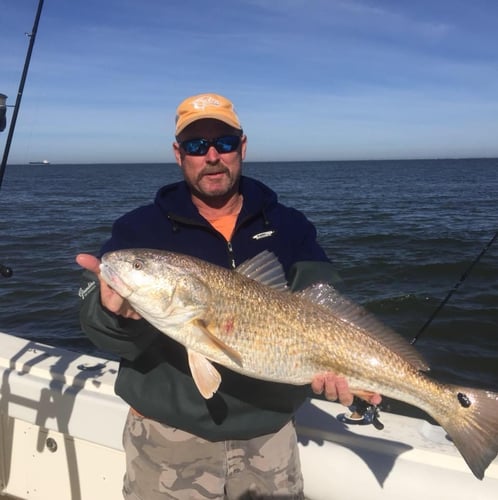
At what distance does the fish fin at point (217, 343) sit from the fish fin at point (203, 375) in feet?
0.36

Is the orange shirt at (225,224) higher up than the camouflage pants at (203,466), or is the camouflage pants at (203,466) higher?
the orange shirt at (225,224)

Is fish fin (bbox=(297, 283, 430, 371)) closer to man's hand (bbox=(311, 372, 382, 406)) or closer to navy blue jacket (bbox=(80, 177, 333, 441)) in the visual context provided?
navy blue jacket (bbox=(80, 177, 333, 441))

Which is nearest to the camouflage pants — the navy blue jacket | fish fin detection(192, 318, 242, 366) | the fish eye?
the navy blue jacket

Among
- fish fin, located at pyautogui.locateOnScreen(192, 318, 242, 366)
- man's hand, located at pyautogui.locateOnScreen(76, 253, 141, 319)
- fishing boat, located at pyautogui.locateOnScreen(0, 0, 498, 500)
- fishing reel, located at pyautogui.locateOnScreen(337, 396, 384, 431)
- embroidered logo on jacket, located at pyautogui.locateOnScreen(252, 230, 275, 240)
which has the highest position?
embroidered logo on jacket, located at pyautogui.locateOnScreen(252, 230, 275, 240)

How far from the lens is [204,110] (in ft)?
11.5

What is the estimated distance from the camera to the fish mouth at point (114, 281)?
2947 millimetres

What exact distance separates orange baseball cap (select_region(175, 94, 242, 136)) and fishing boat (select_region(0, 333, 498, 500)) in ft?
7.30

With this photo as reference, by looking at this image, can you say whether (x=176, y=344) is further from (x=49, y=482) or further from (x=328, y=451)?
(x=49, y=482)

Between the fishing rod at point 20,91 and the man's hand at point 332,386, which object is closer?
the man's hand at point 332,386

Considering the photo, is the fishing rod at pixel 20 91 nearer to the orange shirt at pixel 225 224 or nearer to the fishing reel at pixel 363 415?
the orange shirt at pixel 225 224

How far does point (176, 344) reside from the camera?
3365 mm

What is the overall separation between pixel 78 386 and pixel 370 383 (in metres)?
2.43

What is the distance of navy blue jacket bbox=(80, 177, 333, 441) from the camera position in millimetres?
3121

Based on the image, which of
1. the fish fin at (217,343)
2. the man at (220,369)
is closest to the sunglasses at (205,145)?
the man at (220,369)
